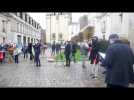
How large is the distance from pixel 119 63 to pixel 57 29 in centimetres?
8952

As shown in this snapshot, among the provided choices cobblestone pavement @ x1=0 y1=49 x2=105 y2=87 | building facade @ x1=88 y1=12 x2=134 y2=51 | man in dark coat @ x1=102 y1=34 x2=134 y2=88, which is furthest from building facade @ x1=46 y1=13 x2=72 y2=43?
man in dark coat @ x1=102 y1=34 x2=134 y2=88

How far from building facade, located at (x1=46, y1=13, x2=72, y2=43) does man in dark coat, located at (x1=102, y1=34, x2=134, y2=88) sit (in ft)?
287

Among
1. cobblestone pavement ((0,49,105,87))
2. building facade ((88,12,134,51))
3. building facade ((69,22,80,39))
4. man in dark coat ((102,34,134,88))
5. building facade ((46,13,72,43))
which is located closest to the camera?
man in dark coat ((102,34,134,88))

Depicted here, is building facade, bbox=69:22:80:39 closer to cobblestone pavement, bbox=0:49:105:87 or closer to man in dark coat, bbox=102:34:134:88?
cobblestone pavement, bbox=0:49:105:87

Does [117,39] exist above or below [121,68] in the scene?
above

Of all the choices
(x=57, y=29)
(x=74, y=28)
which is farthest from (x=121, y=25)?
(x=74, y=28)

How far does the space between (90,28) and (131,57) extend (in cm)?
5063

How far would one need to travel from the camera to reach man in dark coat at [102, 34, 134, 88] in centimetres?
607

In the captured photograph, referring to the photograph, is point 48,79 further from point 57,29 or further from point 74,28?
point 74,28

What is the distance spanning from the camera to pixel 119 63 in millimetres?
6109
